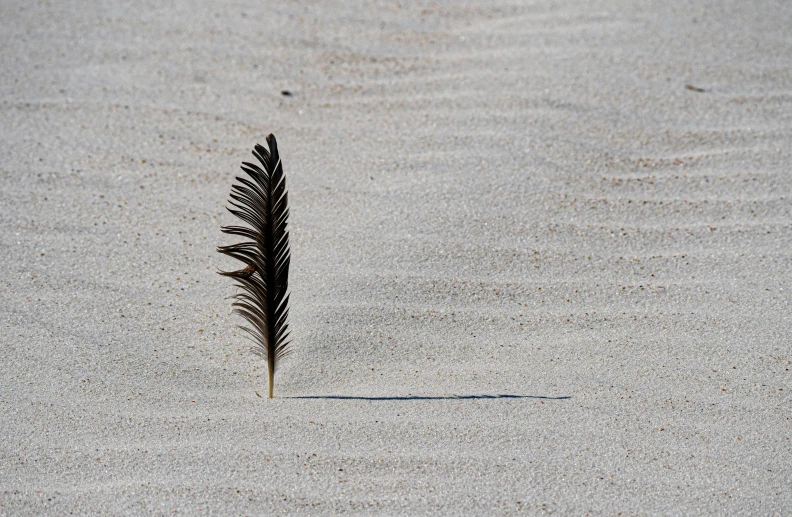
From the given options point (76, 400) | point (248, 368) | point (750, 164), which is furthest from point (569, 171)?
point (76, 400)

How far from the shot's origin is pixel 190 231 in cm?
369

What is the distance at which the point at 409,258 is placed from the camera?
11.5 feet

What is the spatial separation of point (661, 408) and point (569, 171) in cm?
153

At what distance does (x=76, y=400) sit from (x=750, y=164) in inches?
120

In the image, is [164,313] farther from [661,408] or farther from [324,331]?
[661,408]

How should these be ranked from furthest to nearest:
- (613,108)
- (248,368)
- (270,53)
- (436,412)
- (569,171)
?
(270,53) → (613,108) → (569,171) → (248,368) → (436,412)

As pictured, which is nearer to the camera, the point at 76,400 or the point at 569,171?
the point at 76,400

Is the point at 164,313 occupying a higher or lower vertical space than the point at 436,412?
higher

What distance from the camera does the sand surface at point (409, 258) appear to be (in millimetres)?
2514

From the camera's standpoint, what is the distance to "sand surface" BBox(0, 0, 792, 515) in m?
2.51

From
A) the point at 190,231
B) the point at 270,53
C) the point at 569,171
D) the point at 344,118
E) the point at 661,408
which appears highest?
the point at 270,53

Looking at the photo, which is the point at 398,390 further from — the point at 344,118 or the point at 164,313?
the point at 344,118

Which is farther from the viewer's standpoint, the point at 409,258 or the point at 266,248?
the point at 409,258

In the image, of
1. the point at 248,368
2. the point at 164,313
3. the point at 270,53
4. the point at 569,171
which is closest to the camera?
the point at 248,368
